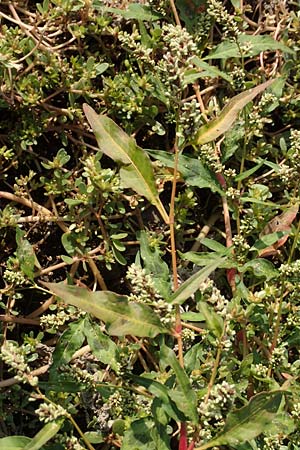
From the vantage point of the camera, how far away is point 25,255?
2270mm

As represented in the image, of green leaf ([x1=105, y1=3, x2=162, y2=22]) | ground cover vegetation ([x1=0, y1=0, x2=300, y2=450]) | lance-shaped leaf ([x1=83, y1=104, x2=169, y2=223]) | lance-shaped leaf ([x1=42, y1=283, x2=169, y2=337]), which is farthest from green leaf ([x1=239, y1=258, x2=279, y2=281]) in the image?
green leaf ([x1=105, y1=3, x2=162, y2=22])

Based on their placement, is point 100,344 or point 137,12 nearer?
point 100,344

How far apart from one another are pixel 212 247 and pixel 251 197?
218mm

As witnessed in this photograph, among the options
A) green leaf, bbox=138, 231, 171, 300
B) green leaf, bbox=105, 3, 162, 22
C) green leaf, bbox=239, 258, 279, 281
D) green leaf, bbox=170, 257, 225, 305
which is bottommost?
green leaf, bbox=239, 258, 279, 281

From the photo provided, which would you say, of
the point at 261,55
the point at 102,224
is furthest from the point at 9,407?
the point at 261,55

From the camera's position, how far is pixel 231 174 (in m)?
2.40

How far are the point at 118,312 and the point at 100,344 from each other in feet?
1.05

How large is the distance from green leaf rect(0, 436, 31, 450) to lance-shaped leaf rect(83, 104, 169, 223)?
69cm

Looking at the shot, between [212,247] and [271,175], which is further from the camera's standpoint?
[271,175]

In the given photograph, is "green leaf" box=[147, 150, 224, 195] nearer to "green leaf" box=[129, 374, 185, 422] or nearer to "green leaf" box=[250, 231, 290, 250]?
"green leaf" box=[250, 231, 290, 250]

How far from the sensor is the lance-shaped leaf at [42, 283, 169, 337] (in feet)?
6.19

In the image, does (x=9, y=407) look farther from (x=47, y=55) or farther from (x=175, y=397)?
(x=47, y=55)

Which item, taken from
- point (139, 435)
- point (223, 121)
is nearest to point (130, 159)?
point (223, 121)

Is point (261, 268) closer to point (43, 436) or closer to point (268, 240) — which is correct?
point (268, 240)
